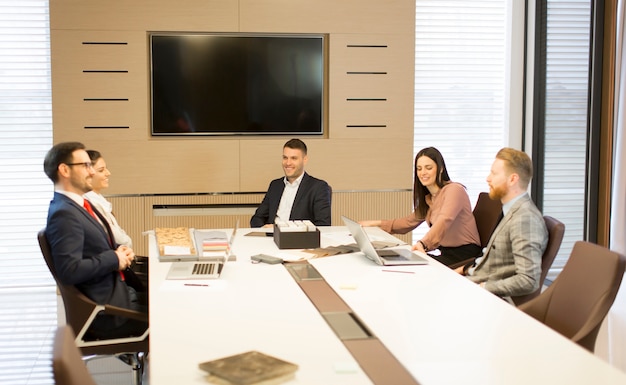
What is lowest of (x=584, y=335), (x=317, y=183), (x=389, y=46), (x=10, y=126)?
(x=584, y=335)

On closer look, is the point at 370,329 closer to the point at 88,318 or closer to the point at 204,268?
the point at 204,268

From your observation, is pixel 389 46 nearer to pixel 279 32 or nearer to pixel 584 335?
pixel 279 32

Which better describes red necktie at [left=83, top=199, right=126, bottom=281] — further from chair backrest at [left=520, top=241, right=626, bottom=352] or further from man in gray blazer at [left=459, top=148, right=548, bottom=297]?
chair backrest at [left=520, top=241, right=626, bottom=352]

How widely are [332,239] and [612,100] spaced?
8.73ft

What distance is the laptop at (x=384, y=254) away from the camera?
379 centimetres

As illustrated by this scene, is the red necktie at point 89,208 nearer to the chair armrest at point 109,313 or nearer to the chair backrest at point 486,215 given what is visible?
the chair armrest at point 109,313

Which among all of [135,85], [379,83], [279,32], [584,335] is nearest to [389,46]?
[379,83]

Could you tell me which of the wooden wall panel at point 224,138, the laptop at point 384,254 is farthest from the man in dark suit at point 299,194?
the laptop at point 384,254

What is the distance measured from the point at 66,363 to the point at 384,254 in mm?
2497

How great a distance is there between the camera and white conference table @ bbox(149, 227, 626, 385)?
7.10ft

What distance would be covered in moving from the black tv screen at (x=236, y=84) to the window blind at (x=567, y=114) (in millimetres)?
2080

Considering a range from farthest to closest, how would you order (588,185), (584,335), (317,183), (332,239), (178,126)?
(178,126), (588,185), (317,183), (332,239), (584,335)

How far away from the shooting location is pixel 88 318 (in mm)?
Answer: 3406

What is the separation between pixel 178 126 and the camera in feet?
21.1
